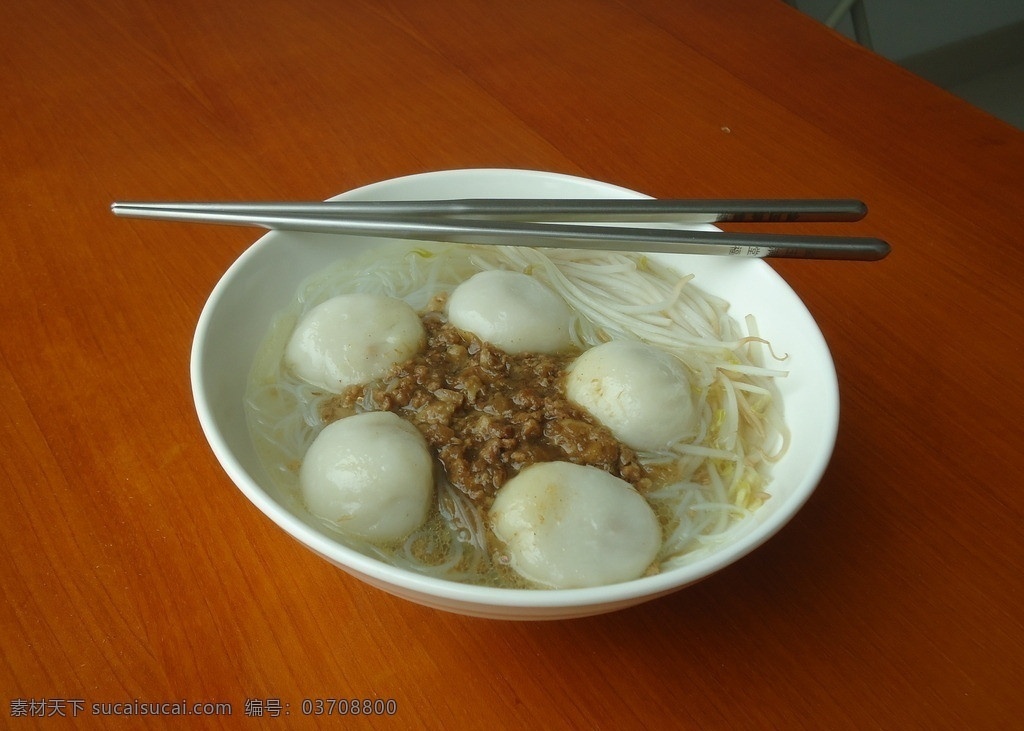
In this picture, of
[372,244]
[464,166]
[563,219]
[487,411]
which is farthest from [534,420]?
[464,166]

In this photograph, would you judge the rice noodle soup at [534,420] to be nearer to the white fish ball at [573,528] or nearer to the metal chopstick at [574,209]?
the white fish ball at [573,528]

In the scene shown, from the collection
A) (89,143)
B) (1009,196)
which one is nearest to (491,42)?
(89,143)

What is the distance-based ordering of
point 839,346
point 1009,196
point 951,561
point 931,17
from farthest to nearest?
point 931,17, point 1009,196, point 839,346, point 951,561

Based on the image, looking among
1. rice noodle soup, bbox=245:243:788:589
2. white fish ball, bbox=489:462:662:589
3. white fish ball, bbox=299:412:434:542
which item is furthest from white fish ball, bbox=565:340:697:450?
white fish ball, bbox=299:412:434:542

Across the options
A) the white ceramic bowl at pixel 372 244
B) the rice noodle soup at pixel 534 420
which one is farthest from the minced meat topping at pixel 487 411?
the white ceramic bowl at pixel 372 244

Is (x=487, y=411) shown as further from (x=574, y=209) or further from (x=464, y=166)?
(x=464, y=166)

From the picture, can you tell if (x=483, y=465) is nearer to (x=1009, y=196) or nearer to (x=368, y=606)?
(x=368, y=606)
